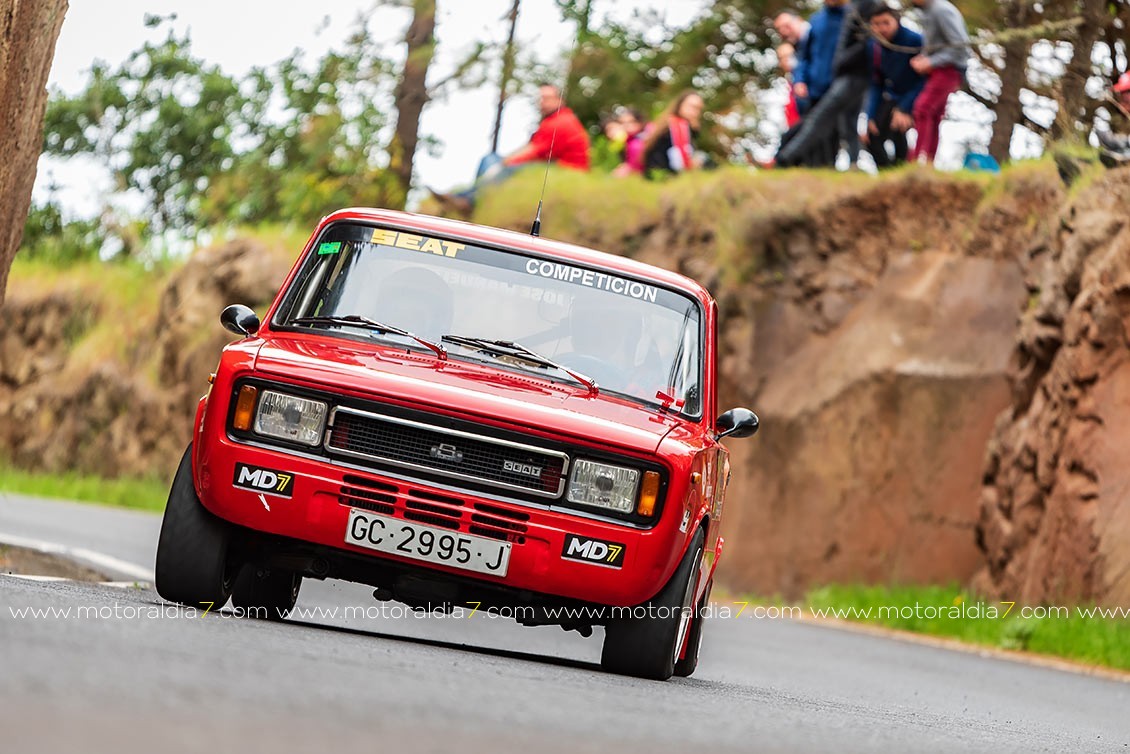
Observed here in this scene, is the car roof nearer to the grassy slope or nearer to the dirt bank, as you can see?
the grassy slope

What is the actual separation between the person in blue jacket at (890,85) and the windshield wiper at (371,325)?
12.2 m

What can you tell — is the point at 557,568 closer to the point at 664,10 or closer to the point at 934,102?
the point at 934,102

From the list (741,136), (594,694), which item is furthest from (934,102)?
(594,694)

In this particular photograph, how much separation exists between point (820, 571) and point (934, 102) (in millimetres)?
5266

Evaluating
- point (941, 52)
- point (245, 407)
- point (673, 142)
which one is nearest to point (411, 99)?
point (673, 142)

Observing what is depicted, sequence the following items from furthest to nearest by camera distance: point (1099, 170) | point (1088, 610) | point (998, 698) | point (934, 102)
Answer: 1. point (934, 102)
2. point (1099, 170)
3. point (1088, 610)
4. point (998, 698)

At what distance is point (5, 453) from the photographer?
106 feet

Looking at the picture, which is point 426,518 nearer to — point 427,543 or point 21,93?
point 427,543

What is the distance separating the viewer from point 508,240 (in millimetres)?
8812

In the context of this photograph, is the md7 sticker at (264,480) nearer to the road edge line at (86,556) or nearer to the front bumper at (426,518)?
the front bumper at (426,518)

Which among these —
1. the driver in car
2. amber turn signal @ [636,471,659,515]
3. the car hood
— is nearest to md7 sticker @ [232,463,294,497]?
the car hood

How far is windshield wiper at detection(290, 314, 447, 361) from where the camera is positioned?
8266mm

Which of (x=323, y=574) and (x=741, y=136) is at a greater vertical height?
(x=741, y=136)

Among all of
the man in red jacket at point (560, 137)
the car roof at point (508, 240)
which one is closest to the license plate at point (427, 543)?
the car roof at point (508, 240)
